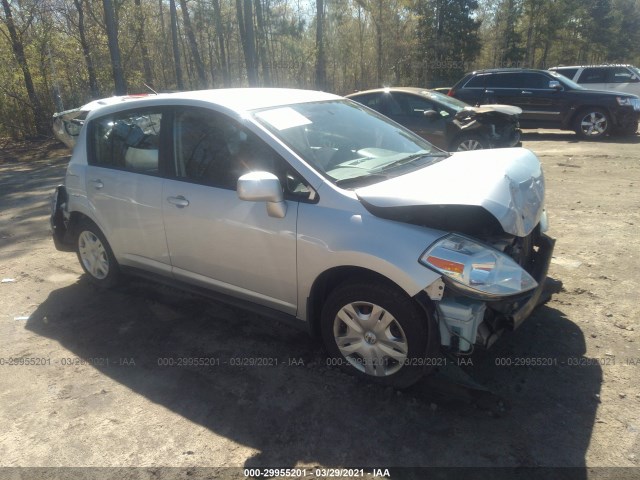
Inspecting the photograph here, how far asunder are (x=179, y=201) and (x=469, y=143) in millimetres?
7016

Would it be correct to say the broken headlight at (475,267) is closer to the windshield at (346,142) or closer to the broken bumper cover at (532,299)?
the broken bumper cover at (532,299)

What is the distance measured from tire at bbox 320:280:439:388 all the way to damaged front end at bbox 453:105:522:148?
7.12 metres

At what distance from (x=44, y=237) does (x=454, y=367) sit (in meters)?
5.74

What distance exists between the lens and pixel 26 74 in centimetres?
1573

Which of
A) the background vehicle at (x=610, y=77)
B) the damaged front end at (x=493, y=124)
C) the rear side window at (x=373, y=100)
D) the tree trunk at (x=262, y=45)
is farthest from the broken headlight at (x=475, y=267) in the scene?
the tree trunk at (x=262, y=45)

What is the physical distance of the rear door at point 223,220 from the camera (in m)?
3.19

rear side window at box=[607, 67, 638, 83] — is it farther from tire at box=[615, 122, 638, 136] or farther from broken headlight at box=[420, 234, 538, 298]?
broken headlight at box=[420, 234, 538, 298]

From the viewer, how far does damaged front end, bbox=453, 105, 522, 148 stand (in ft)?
29.9

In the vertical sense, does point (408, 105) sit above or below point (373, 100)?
below

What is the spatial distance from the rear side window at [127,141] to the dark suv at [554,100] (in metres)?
11.3

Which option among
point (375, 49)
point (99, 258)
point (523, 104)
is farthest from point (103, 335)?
point (375, 49)

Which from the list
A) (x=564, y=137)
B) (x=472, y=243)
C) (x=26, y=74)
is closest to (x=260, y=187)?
(x=472, y=243)

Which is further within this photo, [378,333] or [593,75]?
[593,75]

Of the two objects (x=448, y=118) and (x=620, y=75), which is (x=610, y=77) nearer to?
(x=620, y=75)
